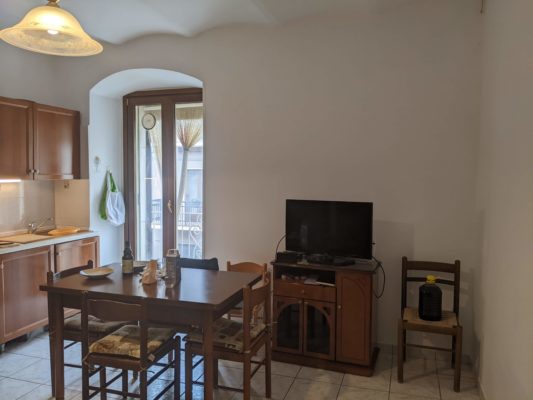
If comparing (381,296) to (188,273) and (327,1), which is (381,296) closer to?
(188,273)

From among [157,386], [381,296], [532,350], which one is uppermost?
[532,350]

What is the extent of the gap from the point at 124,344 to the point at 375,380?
5.85ft

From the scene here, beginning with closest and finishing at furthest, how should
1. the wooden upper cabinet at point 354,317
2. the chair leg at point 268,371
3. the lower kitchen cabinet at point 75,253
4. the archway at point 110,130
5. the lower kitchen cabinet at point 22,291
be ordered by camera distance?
the chair leg at point 268,371, the wooden upper cabinet at point 354,317, the lower kitchen cabinet at point 22,291, the lower kitchen cabinet at point 75,253, the archway at point 110,130

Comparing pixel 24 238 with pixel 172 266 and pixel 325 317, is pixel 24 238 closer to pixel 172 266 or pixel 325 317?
pixel 172 266

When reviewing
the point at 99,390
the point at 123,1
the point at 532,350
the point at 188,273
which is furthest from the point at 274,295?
the point at 123,1

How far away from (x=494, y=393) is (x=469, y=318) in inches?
38.5

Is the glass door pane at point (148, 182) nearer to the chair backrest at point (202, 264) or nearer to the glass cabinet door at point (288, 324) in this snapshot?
the chair backrest at point (202, 264)

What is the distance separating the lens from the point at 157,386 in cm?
306

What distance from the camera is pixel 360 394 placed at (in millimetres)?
2975

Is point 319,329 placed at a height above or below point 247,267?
below

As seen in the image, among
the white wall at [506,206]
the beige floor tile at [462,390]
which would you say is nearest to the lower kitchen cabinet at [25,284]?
the beige floor tile at [462,390]

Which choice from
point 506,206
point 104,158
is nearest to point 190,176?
point 104,158

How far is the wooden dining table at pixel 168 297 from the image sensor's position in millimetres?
2438

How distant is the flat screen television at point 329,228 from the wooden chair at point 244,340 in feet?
2.50
